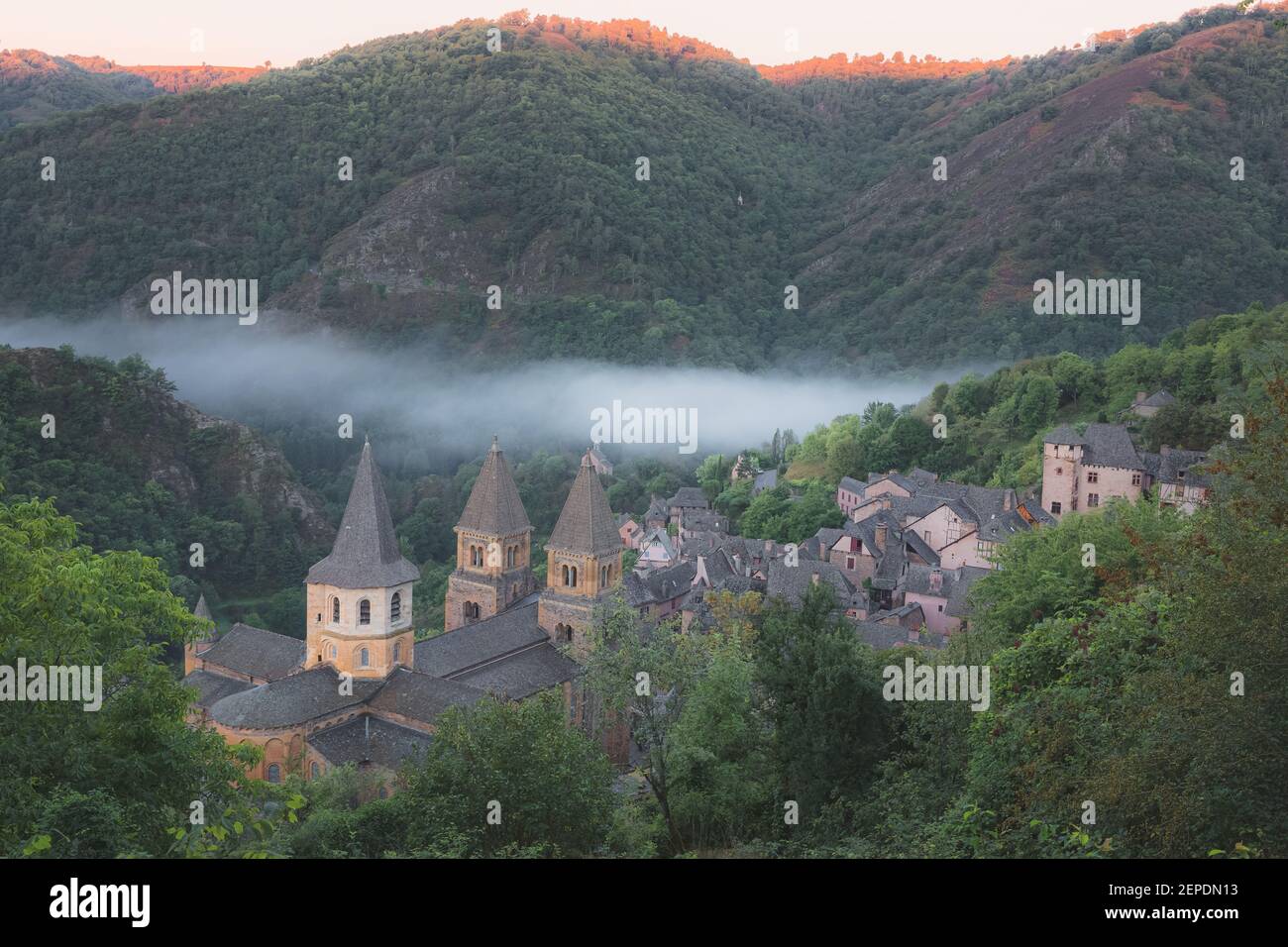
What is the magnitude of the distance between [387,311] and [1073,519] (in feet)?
367

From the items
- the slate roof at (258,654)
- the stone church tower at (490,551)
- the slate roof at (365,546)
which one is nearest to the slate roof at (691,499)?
the stone church tower at (490,551)

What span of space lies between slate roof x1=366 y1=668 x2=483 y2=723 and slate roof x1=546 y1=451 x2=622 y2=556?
763cm

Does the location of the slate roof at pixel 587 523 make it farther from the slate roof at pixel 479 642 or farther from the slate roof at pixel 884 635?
the slate roof at pixel 884 635

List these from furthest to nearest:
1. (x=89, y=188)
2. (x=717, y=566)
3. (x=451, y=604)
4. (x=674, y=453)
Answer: (x=89, y=188)
(x=674, y=453)
(x=717, y=566)
(x=451, y=604)

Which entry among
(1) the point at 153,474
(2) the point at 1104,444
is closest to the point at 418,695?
(2) the point at 1104,444

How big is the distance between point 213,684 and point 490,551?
10.9m

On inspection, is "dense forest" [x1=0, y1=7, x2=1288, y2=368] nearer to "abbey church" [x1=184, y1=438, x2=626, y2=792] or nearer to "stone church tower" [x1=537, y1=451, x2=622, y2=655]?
"stone church tower" [x1=537, y1=451, x2=622, y2=655]

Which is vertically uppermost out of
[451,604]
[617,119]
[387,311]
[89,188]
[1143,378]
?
[617,119]

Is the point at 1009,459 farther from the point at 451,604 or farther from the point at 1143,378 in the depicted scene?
the point at 451,604

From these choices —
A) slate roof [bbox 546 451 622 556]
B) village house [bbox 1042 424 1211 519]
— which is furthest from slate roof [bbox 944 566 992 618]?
slate roof [bbox 546 451 622 556]

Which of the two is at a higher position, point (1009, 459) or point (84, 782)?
point (1009, 459)

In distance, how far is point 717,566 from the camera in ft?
212
